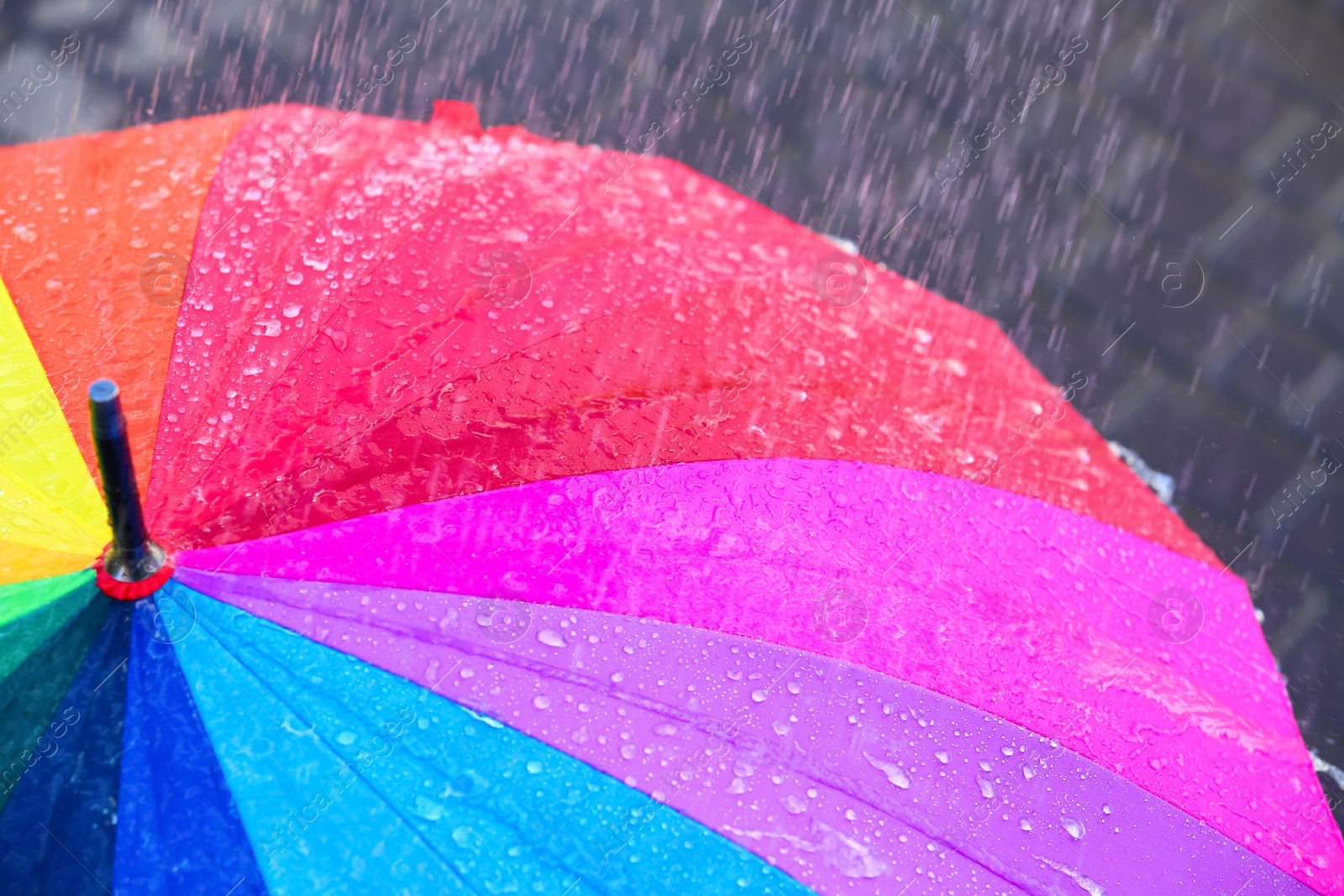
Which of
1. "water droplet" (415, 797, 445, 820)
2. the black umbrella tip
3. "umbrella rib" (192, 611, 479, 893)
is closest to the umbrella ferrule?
the black umbrella tip

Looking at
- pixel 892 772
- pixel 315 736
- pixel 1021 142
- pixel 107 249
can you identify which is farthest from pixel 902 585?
pixel 1021 142

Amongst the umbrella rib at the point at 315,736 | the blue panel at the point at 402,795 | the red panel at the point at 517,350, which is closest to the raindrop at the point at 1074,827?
the blue panel at the point at 402,795

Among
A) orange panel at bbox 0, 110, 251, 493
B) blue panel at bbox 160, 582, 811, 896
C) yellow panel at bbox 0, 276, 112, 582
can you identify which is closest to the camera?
blue panel at bbox 160, 582, 811, 896

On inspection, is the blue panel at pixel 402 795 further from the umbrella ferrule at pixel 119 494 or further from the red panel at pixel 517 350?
the red panel at pixel 517 350

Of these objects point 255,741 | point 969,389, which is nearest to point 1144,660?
point 969,389

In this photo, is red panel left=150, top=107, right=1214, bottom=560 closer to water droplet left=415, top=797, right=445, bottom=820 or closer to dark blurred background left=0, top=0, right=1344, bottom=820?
water droplet left=415, top=797, right=445, bottom=820

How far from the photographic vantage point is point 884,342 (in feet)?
6.73

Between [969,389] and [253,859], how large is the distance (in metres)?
1.36

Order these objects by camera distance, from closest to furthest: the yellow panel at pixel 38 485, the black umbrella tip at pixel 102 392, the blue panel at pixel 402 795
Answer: the black umbrella tip at pixel 102 392
the blue panel at pixel 402 795
the yellow panel at pixel 38 485

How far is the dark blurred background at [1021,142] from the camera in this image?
339 cm

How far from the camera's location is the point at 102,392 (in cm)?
119

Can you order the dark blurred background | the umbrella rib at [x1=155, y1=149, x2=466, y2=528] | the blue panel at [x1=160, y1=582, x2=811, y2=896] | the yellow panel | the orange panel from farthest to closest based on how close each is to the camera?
the dark blurred background < the orange panel < the umbrella rib at [x1=155, y1=149, x2=466, y2=528] < the yellow panel < the blue panel at [x1=160, y1=582, x2=811, y2=896]

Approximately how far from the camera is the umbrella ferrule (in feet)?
3.90

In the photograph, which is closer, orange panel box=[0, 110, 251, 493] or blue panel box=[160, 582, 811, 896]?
blue panel box=[160, 582, 811, 896]
